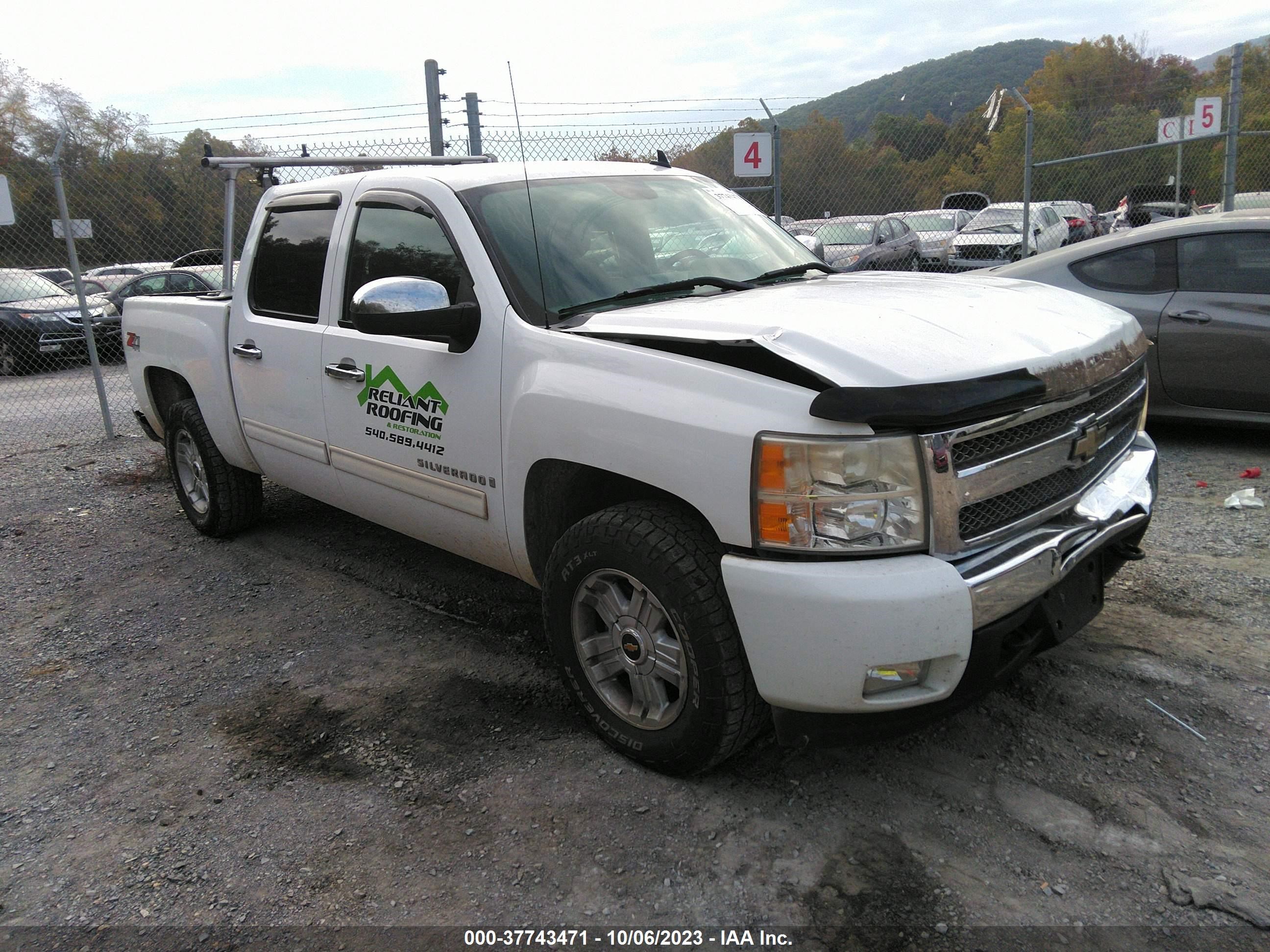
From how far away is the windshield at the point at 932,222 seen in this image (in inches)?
626

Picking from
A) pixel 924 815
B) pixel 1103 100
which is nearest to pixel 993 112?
pixel 1103 100

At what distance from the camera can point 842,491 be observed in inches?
94.8

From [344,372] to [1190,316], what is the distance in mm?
5018

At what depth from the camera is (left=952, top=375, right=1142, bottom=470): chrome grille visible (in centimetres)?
248

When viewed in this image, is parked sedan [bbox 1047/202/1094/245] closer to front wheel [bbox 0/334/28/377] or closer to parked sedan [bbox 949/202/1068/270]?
parked sedan [bbox 949/202/1068/270]

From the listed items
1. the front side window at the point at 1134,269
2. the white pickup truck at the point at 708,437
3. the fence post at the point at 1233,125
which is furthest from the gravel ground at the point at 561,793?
the fence post at the point at 1233,125

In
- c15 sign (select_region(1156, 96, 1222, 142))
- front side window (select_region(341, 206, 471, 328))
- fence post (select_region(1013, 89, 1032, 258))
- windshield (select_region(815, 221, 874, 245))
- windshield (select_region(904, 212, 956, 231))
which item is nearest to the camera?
front side window (select_region(341, 206, 471, 328))

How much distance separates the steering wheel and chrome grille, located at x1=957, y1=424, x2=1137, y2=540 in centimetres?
153

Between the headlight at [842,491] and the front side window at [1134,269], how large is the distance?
15.5ft

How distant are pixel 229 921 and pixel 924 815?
190 centimetres

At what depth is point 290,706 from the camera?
362 centimetres

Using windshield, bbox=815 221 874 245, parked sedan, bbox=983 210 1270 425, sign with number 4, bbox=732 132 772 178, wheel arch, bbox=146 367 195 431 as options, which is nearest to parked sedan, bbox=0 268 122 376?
wheel arch, bbox=146 367 195 431

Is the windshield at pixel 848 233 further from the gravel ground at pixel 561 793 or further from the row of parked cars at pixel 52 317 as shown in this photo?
the gravel ground at pixel 561 793

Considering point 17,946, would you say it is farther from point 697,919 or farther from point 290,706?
A: point 697,919
